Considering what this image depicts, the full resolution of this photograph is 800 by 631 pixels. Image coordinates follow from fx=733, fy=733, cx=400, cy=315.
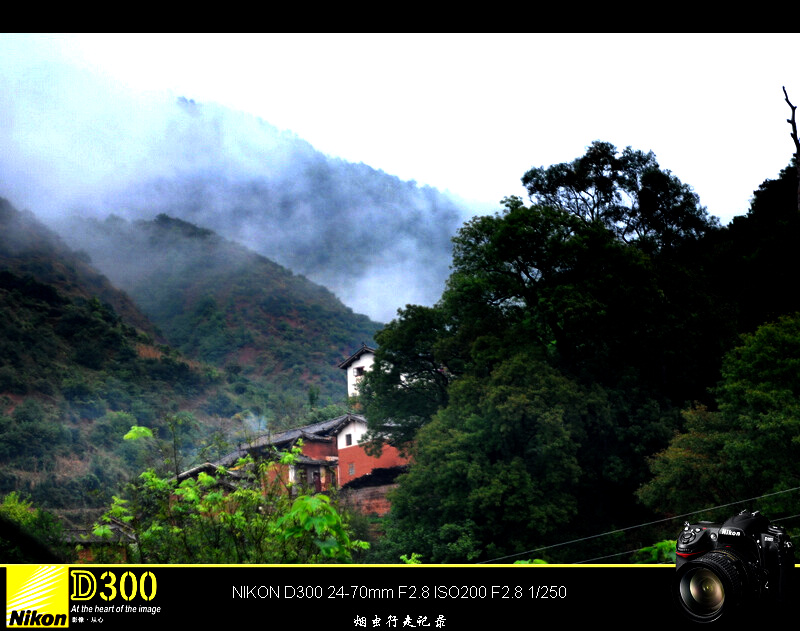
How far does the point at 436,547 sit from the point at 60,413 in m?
7.88

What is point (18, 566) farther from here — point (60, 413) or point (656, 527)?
point (60, 413)

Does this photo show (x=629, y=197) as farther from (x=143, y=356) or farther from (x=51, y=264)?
(x=51, y=264)

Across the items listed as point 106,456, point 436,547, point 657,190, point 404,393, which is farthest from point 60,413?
point 657,190

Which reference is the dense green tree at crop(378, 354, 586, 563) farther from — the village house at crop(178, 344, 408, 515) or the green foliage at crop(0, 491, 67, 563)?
the green foliage at crop(0, 491, 67, 563)

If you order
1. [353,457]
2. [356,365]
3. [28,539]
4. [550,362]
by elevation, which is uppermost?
[356,365]

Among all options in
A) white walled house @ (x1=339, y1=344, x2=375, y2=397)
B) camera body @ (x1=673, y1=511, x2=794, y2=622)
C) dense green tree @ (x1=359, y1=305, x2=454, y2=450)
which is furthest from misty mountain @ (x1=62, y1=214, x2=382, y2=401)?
camera body @ (x1=673, y1=511, x2=794, y2=622)
